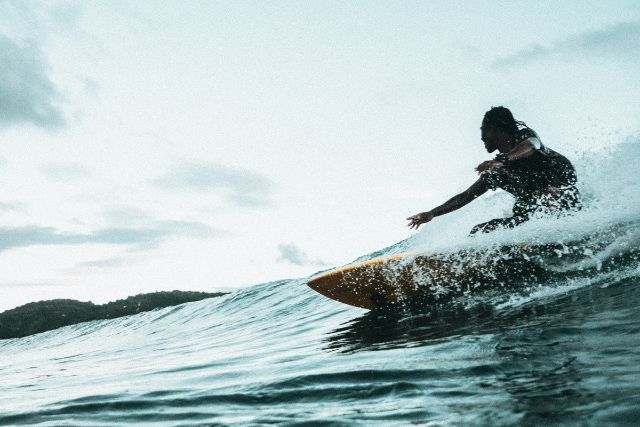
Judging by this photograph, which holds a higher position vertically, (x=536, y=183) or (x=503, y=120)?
(x=503, y=120)

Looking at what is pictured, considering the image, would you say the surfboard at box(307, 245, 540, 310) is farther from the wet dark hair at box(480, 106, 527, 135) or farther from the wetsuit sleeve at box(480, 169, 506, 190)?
the wet dark hair at box(480, 106, 527, 135)

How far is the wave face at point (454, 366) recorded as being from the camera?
87.7 inches

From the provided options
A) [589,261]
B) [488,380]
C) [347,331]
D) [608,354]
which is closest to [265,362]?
[347,331]

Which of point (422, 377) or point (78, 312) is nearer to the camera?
point (422, 377)

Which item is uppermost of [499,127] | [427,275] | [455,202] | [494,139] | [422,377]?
[499,127]

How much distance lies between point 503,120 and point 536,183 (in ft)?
3.01

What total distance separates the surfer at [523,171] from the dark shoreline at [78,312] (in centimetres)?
3359

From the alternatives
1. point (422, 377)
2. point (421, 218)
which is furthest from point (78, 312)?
point (422, 377)

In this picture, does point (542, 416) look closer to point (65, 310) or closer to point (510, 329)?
point (510, 329)

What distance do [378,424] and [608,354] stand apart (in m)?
1.38

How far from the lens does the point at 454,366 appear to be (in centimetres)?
299

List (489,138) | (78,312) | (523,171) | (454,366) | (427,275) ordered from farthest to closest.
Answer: (78,312), (427,275), (489,138), (523,171), (454,366)

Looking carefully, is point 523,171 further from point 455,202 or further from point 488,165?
point 455,202

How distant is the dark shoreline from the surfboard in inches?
1275
